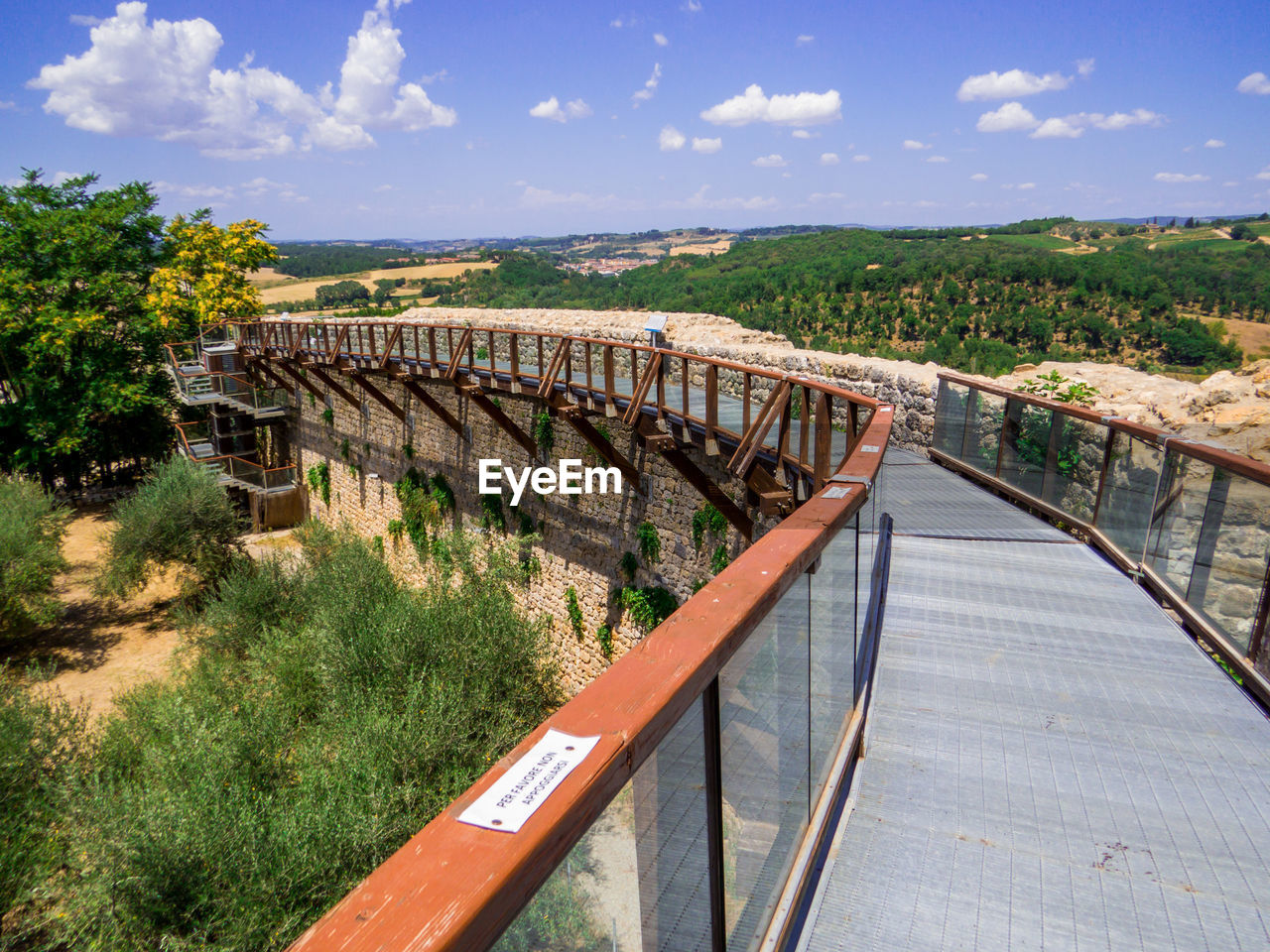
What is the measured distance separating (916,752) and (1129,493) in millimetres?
2686

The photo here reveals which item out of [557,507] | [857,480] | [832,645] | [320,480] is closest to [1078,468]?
[857,480]

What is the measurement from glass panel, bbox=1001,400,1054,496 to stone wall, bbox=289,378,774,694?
95.2 inches

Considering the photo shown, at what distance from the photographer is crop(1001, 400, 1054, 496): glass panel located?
209 inches

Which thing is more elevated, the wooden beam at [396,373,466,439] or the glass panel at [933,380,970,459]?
the glass panel at [933,380,970,459]

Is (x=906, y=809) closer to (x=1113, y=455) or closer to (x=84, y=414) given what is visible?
(x=1113, y=455)

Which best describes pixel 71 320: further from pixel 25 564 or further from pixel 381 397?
pixel 381 397

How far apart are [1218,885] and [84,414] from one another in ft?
75.6

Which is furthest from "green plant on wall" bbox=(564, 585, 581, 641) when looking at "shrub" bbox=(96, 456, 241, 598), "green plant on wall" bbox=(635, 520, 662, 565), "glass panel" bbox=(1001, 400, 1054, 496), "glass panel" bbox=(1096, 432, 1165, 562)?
"shrub" bbox=(96, 456, 241, 598)

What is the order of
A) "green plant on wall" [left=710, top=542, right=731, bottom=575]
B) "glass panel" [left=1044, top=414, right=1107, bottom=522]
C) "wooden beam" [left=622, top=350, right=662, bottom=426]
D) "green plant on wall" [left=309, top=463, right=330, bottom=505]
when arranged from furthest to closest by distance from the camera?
1. "green plant on wall" [left=309, top=463, right=330, bottom=505]
2. "green plant on wall" [left=710, top=542, right=731, bottom=575]
3. "wooden beam" [left=622, top=350, right=662, bottom=426]
4. "glass panel" [left=1044, top=414, right=1107, bottom=522]

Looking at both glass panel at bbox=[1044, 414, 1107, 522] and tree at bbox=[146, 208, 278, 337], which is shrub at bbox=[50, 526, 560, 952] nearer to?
glass panel at bbox=[1044, 414, 1107, 522]

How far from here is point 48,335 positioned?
685 inches

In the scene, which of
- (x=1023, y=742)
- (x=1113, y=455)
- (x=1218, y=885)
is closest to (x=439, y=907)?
(x=1218, y=885)

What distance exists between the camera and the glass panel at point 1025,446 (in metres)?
5.30

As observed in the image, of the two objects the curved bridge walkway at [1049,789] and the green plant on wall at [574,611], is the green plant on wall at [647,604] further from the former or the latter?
the curved bridge walkway at [1049,789]
